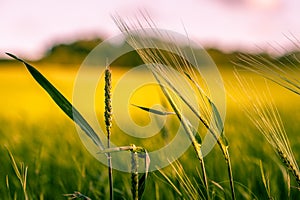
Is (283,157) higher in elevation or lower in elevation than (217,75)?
lower

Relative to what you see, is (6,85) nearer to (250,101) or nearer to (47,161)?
(47,161)

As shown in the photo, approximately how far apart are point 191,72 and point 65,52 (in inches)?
857

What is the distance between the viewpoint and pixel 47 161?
5.73 feet

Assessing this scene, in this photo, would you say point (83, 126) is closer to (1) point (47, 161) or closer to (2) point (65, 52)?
(1) point (47, 161)

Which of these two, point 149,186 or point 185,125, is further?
point 149,186

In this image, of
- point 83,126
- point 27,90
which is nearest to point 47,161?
point 83,126

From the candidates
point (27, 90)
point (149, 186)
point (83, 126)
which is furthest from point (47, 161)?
point (27, 90)

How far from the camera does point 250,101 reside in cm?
65

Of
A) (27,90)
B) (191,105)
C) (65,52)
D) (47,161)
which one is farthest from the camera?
(65,52)

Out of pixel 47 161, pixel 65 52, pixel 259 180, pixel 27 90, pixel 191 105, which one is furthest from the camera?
pixel 65 52

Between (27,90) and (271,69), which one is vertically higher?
(27,90)

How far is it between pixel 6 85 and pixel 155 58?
902 centimetres

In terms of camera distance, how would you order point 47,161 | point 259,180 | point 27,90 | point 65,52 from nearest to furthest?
point 259,180, point 47,161, point 27,90, point 65,52

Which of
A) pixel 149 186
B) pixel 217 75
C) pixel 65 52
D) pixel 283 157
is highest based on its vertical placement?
pixel 65 52
